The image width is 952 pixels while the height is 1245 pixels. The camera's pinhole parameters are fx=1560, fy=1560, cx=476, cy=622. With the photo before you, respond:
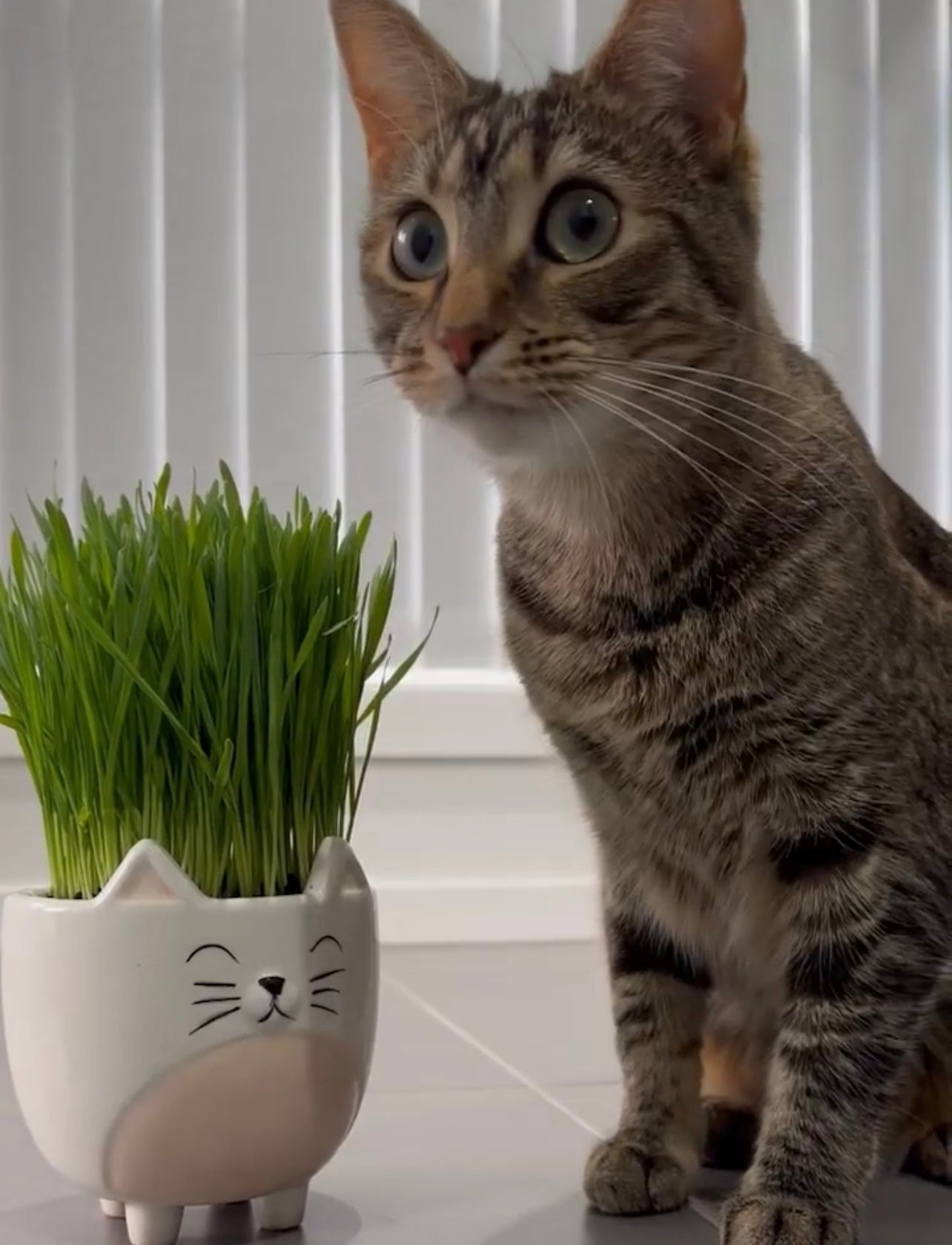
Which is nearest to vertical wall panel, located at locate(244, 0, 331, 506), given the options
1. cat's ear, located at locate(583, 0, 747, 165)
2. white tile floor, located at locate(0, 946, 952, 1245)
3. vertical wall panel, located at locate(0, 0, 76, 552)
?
vertical wall panel, located at locate(0, 0, 76, 552)

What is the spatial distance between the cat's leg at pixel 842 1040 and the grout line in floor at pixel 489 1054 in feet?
0.73

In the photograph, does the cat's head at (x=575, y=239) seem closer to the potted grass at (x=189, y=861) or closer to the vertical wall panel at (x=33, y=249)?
the potted grass at (x=189, y=861)

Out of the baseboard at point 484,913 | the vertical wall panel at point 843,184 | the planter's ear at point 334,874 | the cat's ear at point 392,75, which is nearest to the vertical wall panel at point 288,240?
the baseboard at point 484,913

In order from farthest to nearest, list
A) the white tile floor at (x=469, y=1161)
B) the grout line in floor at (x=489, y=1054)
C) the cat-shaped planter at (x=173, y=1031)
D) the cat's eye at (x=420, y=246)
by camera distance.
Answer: the grout line in floor at (x=489, y=1054)
the cat's eye at (x=420, y=246)
the white tile floor at (x=469, y=1161)
the cat-shaped planter at (x=173, y=1031)

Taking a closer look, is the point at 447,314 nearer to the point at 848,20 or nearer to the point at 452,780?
the point at 452,780

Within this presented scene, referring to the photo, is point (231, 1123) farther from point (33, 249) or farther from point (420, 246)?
point (33, 249)

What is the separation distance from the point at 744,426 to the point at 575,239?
0.14 metres

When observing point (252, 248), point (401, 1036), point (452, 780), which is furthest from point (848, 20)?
point (401, 1036)

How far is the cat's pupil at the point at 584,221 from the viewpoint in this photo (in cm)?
84

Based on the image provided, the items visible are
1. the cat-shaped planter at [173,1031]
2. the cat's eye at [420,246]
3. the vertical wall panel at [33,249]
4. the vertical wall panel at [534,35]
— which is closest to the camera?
the cat-shaped planter at [173,1031]

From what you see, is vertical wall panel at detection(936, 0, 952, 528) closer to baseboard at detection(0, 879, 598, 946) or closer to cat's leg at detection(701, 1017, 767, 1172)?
baseboard at detection(0, 879, 598, 946)

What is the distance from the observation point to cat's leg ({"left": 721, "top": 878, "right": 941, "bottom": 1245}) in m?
0.77

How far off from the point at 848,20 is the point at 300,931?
166cm

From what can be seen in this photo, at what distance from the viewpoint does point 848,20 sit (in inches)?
78.1
